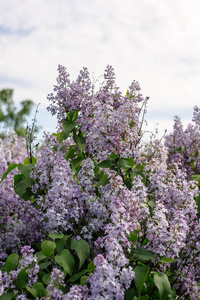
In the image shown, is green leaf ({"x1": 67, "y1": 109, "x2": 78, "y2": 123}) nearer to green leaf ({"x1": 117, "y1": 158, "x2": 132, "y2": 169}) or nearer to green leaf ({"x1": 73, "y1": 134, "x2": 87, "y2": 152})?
green leaf ({"x1": 73, "y1": 134, "x2": 87, "y2": 152})

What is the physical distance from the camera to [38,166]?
13.4ft

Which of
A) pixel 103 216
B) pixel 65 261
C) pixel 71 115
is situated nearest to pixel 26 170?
pixel 71 115

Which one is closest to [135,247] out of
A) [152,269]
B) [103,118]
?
[152,269]

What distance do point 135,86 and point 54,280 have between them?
288cm

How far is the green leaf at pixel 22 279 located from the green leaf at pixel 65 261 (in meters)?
0.28

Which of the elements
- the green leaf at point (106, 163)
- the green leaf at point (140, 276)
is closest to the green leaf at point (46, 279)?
the green leaf at point (140, 276)

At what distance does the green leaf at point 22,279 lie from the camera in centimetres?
294

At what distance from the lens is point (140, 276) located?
291 centimetres

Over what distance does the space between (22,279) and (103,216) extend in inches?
41.0

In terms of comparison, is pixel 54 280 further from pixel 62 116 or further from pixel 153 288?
pixel 62 116

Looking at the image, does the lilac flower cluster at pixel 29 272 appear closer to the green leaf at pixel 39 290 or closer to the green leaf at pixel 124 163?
the green leaf at pixel 39 290

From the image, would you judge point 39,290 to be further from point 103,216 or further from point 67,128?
point 67,128

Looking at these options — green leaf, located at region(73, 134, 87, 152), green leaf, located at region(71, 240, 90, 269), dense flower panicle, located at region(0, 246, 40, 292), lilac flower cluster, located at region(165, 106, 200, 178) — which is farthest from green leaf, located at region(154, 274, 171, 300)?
lilac flower cluster, located at region(165, 106, 200, 178)

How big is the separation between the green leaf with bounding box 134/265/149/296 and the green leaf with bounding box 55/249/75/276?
A: 580mm
